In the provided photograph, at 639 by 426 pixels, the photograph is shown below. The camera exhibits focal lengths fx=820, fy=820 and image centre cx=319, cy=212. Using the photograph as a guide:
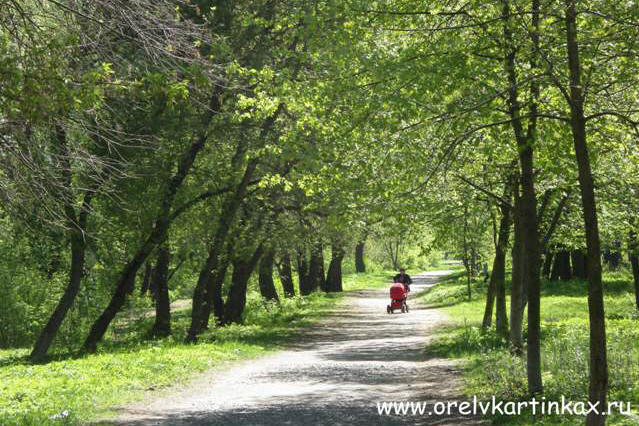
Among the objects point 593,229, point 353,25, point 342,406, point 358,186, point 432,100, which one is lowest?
point 342,406

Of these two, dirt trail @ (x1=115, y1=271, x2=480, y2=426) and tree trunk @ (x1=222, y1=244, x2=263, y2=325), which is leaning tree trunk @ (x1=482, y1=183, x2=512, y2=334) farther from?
tree trunk @ (x1=222, y1=244, x2=263, y2=325)

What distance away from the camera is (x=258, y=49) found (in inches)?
749

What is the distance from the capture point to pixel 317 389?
13.8 metres

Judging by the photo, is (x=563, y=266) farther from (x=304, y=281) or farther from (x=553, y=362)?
(x=553, y=362)

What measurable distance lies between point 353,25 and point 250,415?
5447mm

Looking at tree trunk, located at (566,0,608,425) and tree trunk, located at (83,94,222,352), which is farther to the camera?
tree trunk, located at (83,94,222,352)

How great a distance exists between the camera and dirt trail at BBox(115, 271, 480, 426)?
1088 centimetres

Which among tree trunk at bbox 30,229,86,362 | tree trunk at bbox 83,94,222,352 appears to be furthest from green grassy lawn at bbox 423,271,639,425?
tree trunk at bbox 30,229,86,362

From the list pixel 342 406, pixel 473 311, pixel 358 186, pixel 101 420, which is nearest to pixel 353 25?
pixel 358 186

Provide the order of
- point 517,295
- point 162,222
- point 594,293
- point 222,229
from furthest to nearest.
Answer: point 222,229 → point 162,222 → point 517,295 → point 594,293

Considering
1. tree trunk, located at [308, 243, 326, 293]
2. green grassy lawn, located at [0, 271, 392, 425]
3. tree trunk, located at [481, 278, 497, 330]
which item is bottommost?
green grassy lawn, located at [0, 271, 392, 425]

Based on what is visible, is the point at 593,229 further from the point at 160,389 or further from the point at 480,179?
the point at 480,179

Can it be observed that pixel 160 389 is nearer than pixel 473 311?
Yes

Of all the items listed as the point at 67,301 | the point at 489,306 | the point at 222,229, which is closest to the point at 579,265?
the point at 489,306
